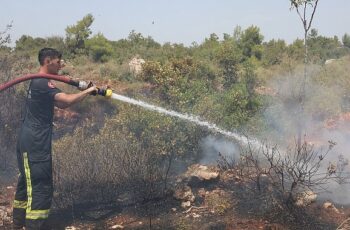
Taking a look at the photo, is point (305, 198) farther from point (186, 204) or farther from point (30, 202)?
point (30, 202)

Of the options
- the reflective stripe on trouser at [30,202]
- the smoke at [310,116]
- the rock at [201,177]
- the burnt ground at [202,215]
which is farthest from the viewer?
the smoke at [310,116]

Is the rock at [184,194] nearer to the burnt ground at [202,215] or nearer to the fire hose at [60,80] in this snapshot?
the burnt ground at [202,215]

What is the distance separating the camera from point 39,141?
165 inches

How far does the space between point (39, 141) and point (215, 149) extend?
443 cm

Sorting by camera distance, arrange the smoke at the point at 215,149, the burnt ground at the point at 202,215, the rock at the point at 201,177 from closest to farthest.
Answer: the burnt ground at the point at 202,215, the rock at the point at 201,177, the smoke at the point at 215,149

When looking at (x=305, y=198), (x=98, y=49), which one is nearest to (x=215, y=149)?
(x=305, y=198)

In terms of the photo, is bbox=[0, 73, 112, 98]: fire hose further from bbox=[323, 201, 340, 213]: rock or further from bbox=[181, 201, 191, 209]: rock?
bbox=[323, 201, 340, 213]: rock

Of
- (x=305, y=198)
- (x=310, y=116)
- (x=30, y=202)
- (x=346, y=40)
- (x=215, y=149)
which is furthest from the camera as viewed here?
(x=346, y=40)

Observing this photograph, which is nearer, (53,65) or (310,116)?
(53,65)

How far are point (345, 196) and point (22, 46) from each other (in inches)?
925

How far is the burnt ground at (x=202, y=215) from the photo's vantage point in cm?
497

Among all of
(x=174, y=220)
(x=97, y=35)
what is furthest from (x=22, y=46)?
(x=174, y=220)

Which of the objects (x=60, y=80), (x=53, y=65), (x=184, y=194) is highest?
(x=53, y=65)

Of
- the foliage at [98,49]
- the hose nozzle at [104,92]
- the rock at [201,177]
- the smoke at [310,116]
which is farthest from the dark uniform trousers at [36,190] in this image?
the foliage at [98,49]
